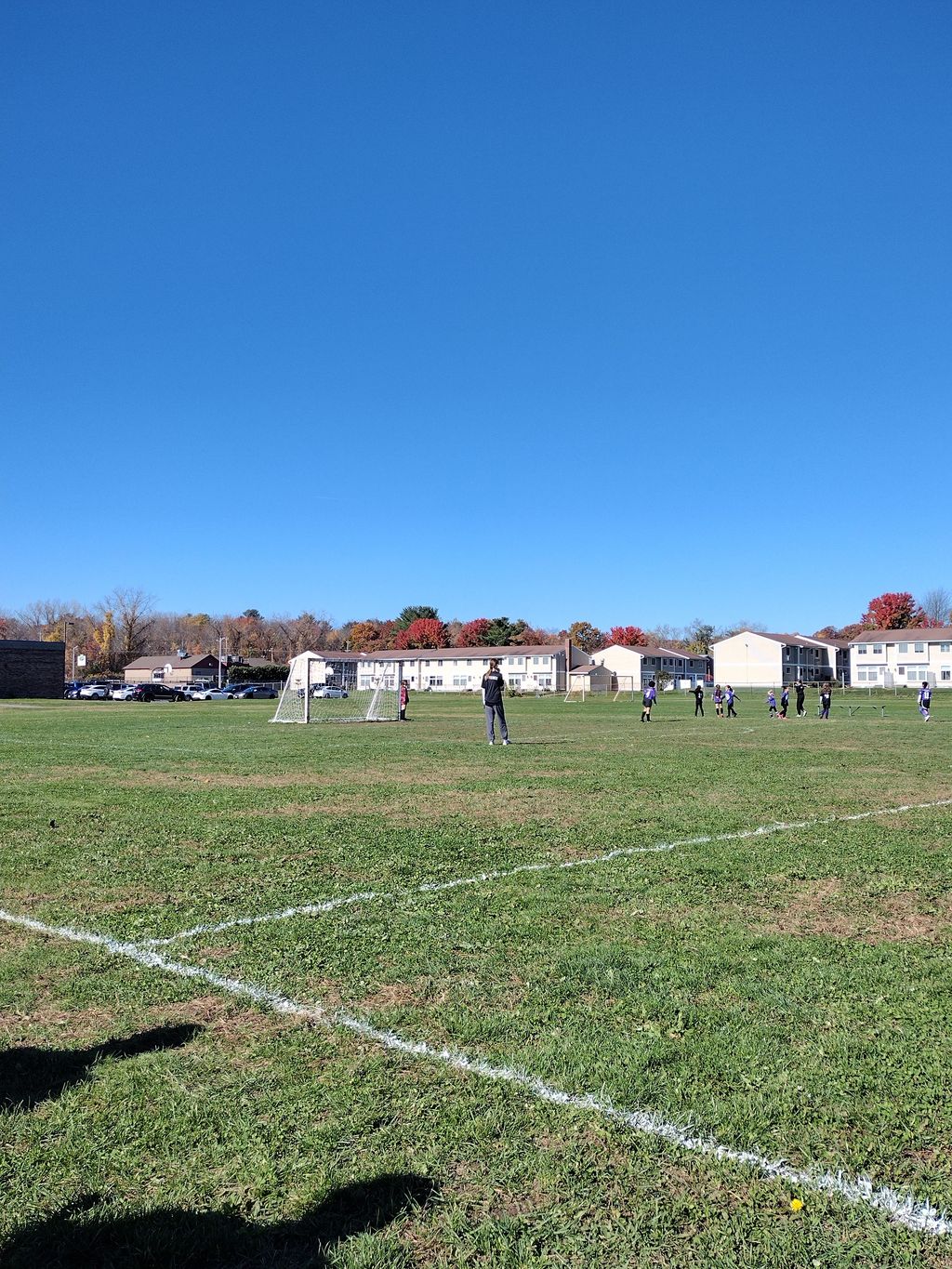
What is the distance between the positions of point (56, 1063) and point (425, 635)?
13941 centimetres

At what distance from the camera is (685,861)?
808 cm

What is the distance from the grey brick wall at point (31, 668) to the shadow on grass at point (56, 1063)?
7979cm

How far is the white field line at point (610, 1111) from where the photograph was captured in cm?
296

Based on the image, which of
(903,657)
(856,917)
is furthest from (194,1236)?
(903,657)

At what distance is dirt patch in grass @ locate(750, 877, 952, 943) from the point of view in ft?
19.7

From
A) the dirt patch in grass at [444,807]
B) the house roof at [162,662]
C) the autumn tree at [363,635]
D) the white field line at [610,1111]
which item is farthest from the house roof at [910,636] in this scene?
the white field line at [610,1111]

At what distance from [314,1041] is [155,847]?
17.3 feet

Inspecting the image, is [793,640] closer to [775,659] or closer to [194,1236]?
[775,659]

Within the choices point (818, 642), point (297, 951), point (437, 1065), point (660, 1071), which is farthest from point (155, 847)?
point (818, 642)

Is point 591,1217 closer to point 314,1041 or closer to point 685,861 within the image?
point 314,1041

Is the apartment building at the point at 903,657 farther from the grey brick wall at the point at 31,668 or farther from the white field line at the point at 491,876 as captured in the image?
the white field line at the point at 491,876

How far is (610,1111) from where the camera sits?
11.6 ft

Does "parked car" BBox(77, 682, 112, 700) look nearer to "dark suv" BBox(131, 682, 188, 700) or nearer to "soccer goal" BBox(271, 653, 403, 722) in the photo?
"dark suv" BBox(131, 682, 188, 700)

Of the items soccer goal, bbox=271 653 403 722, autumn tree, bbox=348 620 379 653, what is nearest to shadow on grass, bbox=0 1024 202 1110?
soccer goal, bbox=271 653 403 722
